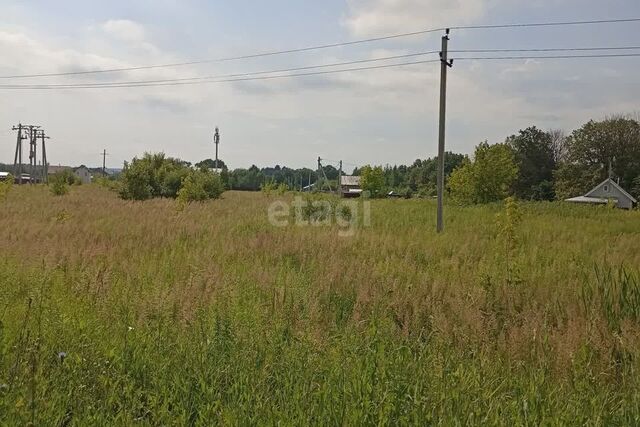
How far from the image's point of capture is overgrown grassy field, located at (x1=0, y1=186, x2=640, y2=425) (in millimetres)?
2650

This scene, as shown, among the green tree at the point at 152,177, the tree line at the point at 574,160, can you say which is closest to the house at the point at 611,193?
the tree line at the point at 574,160

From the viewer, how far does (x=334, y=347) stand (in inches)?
144

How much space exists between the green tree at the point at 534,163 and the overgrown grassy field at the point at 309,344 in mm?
65402

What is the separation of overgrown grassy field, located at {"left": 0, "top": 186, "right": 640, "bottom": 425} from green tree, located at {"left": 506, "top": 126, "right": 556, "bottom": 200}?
65.4 meters

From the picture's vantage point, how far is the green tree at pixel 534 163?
65438mm

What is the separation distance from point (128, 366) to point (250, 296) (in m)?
2.00

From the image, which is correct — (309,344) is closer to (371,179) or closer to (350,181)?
(371,179)

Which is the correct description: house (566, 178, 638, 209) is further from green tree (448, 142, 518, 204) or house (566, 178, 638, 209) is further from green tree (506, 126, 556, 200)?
green tree (448, 142, 518, 204)

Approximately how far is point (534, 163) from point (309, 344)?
74.2 m

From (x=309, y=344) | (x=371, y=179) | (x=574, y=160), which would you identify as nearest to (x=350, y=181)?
(x=371, y=179)

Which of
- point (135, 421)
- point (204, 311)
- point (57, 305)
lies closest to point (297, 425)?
point (135, 421)

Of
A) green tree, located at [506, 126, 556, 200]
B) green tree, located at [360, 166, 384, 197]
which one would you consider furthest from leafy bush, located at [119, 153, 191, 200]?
green tree, located at [506, 126, 556, 200]

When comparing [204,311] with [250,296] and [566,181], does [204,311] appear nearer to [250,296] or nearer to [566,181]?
[250,296]

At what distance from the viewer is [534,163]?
68.4 m
